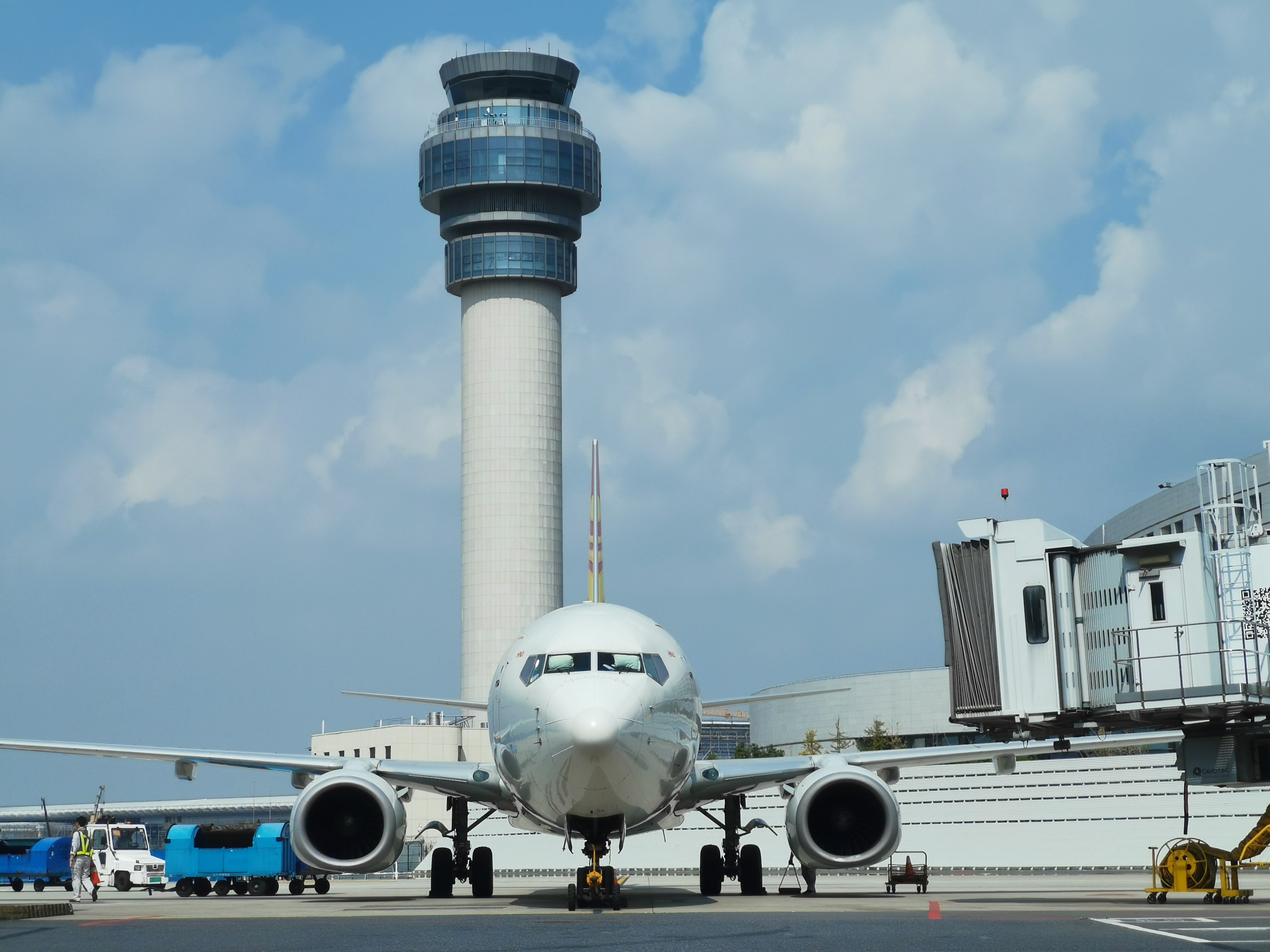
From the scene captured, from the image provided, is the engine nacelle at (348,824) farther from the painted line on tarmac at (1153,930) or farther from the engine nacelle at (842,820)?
the painted line on tarmac at (1153,930)

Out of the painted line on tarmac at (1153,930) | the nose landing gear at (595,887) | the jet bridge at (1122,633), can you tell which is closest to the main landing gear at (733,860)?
the nose landing gear at (595,887)

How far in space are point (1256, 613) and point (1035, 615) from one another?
2460 mm

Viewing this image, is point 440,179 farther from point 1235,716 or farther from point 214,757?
point 1235,716

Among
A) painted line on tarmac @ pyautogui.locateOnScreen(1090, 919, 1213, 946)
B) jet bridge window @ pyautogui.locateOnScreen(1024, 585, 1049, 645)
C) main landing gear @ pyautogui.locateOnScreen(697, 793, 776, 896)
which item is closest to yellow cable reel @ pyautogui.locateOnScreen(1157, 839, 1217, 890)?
jet bridge window @ pyautogui.locateOnScreen(1024, 585, 1049, 645)

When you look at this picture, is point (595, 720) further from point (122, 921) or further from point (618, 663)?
point (122, 921)

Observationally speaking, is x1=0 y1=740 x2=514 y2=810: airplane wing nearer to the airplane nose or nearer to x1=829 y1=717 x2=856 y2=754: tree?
the airplane nose

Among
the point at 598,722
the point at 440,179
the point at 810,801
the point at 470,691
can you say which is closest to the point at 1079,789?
the point at 810,801

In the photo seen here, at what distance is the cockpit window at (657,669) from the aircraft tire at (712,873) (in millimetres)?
5296

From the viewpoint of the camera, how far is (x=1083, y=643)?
1792cm

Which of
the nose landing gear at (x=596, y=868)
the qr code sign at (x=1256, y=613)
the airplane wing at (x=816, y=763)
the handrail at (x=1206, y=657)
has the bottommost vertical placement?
the nose landing gear at (x=596, y=868)

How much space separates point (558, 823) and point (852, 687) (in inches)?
3307

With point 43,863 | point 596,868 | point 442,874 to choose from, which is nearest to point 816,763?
point 596,868

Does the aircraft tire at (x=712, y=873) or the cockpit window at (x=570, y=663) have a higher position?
the cockpit window at (x=570, y=663)

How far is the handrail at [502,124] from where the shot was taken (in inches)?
3844
